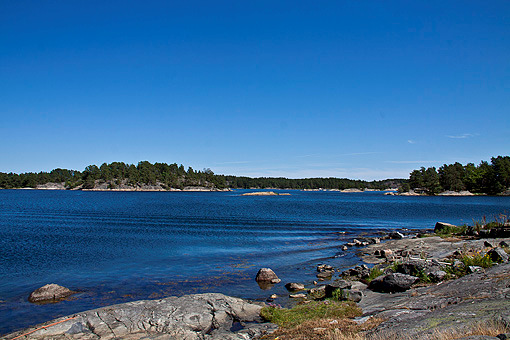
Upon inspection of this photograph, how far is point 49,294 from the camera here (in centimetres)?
1842

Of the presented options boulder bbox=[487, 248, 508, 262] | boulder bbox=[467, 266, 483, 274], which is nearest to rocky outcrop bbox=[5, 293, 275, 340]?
boulder bbox=[467, 266, 483, 274]

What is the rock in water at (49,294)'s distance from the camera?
714 inches

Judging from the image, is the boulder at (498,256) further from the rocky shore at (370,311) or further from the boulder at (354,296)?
the boulder at (354,296)

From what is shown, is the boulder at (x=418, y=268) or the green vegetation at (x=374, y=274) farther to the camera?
the green vegetation at (x=374, y=274)

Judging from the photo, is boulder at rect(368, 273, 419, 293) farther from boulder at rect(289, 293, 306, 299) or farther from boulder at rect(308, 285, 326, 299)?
boulder at rect(289, 293, 306, 299)

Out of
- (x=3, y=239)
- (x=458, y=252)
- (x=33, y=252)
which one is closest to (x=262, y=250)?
(x=458, y=252)

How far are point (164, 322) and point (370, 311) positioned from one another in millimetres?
8838

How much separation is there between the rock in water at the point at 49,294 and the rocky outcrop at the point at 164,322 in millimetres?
5482

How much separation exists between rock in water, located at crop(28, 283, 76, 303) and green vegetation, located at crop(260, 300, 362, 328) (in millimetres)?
11949

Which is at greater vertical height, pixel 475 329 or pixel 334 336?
pixel 475 329

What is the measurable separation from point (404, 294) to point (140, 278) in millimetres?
17234

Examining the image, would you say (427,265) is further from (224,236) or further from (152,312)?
(224,236)

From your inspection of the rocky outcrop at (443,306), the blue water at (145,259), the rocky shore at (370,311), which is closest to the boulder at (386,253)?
the blue water at (145,259)

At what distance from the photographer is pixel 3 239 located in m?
38.3
